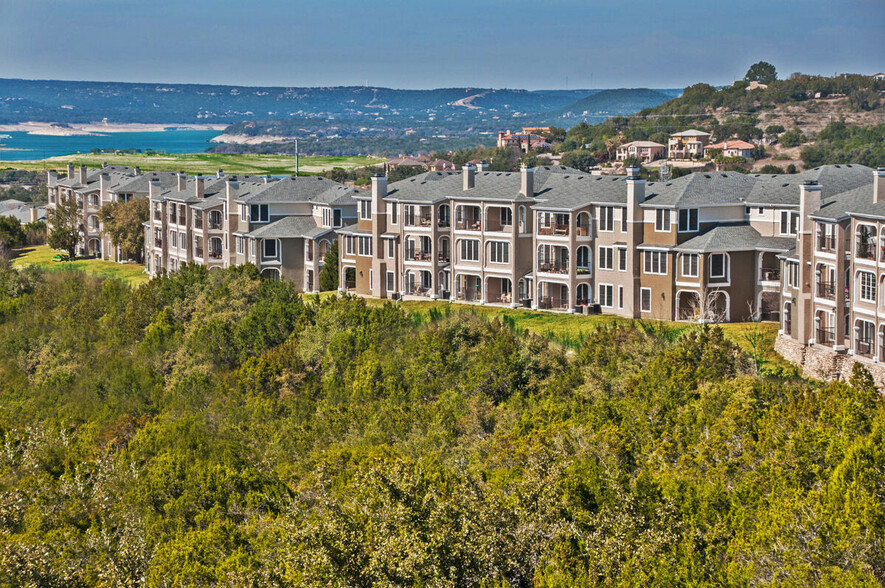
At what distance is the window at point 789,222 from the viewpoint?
6344cm

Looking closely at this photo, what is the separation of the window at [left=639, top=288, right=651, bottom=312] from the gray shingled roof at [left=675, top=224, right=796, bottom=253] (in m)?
3.07

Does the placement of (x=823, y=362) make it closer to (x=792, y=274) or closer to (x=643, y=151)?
(x=792, y=274)

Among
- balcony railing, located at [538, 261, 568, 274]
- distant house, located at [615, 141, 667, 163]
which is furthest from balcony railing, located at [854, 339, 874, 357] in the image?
distant house, located at [615, 141, 667, 163]

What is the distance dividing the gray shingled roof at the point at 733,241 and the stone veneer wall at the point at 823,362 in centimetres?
787

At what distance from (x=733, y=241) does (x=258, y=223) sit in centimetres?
3481

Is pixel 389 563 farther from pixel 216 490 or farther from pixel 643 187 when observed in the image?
pixel 643 187

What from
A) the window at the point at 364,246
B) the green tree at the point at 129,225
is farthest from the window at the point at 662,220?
the green tree at the point at 129,225

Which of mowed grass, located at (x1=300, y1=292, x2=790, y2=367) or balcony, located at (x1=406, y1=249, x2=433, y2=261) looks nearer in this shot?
mowed grass, located at (x1=300, y1=292, x2=790, y2=367)

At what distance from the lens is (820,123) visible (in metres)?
151

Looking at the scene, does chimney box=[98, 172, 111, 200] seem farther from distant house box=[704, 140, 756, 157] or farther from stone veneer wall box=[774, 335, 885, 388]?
stone veneer wall box=[774, 335, 885, 388]

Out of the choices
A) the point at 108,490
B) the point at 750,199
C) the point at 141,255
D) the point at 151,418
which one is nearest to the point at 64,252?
the point at 141,255

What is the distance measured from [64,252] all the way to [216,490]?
77838 mm

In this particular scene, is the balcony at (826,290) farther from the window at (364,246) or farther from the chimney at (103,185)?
the chimney at (103,185)

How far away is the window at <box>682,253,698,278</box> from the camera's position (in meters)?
63.8
